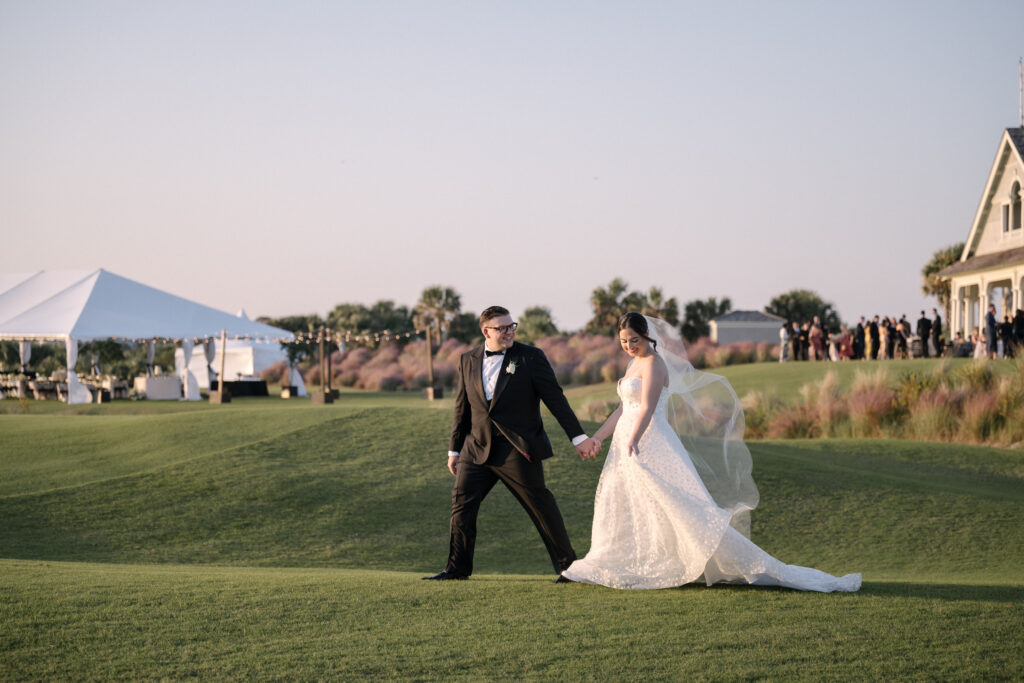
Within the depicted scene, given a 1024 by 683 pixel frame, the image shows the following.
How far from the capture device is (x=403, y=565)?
11.5 meters

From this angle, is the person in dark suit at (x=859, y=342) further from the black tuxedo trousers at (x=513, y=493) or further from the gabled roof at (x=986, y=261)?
the black tuxedo trousers at (x=513, y=493)

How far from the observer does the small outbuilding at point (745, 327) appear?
241 feet

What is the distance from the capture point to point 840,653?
5.60m

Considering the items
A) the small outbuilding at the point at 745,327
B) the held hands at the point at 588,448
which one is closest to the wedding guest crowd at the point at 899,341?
the held hands at the point at 588,448

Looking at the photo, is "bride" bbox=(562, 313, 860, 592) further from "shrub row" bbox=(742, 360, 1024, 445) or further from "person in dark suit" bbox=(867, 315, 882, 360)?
"person in dark suit" bbox=(867, 315, 882, 360)

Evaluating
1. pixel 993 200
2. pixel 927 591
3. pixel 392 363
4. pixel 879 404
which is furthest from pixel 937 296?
pixel 927 591

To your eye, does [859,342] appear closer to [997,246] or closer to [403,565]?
[997,246]

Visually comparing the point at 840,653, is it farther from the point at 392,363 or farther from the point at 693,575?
the point at 392,363

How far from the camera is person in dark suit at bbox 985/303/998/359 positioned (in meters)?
31.0

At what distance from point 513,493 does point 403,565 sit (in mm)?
4246

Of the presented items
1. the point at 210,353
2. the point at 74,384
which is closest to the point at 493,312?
the point at 74,384

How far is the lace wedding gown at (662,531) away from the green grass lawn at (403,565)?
185 mm

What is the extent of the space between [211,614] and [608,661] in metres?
2.68

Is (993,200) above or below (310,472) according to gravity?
above
